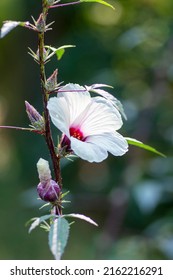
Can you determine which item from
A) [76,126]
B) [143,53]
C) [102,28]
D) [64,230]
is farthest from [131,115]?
[64,230]

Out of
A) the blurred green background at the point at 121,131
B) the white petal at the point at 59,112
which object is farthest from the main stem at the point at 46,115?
the blurred green background at the point at 121,131

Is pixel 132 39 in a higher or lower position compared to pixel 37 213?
higher

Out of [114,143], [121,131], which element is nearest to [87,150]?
[114,143]

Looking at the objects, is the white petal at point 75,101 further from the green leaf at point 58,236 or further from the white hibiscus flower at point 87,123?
the green leaf at point 58,236

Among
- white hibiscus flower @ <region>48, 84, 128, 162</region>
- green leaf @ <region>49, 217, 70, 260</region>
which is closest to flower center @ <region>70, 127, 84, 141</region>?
white hibiscus flower @ <region>48, 84, 128, 162</region>

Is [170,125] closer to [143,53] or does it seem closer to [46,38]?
[143,53]

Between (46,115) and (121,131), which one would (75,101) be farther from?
(121,131)
